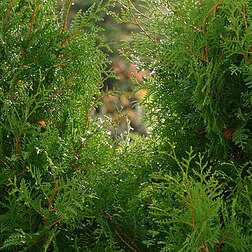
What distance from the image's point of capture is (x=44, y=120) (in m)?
2.83

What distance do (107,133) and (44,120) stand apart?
36 centimetres

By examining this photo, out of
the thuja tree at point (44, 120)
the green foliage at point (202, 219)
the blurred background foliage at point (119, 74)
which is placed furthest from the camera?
the blurred background foliage at point (119, 74)

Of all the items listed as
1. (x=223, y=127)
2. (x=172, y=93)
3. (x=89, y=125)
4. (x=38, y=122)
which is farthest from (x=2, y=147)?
(x=223, y=127)

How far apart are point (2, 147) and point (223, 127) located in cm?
104

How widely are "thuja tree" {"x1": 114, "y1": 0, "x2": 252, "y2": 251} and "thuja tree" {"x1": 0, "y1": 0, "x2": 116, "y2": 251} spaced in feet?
1.09

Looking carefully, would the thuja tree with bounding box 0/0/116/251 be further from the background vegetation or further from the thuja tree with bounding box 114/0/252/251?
the thuja tree with bounding box 114/0/252/251

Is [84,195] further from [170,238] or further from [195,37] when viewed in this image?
[195,37]

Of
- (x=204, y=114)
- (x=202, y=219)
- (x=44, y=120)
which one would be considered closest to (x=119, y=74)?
(x=44, y=120)

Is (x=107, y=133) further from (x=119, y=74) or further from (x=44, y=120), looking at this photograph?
(x=119, y=74)

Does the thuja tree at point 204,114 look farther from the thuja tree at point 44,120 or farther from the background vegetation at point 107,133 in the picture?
the thuja tree at point 44,120

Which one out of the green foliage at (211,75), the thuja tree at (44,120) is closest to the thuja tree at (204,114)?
the green foliage at (211,75)

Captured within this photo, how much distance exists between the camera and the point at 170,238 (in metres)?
2.33

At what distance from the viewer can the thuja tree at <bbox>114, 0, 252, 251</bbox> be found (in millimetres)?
2250

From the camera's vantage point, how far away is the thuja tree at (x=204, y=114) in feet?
7.38
